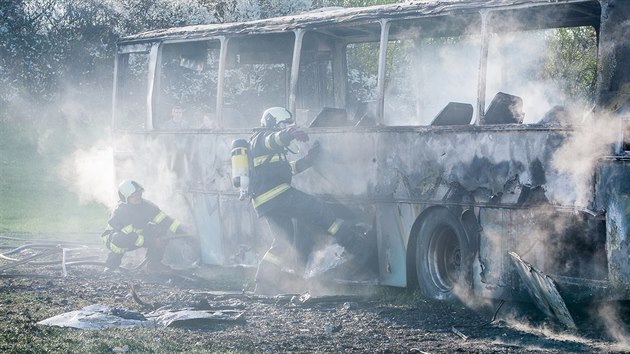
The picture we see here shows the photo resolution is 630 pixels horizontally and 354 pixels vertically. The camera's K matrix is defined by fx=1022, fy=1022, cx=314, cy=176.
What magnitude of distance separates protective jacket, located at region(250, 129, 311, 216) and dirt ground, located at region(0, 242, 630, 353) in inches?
41.7

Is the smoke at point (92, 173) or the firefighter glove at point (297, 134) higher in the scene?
the firefighter glove at point (297, 134)

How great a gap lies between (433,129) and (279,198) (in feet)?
7.17

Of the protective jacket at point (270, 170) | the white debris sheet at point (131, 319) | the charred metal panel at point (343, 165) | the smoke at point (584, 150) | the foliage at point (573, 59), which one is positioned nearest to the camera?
the smoke at point (584, 150)

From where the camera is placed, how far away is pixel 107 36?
2795 centimetres

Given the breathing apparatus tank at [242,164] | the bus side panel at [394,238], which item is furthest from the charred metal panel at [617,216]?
the breathing apparatus tank at [242,164]

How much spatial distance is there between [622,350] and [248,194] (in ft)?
16.9

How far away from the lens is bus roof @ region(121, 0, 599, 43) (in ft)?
30.4

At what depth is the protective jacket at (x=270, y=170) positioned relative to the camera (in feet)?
36.9

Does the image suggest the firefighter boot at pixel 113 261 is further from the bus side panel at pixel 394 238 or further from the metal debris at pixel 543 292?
the metal debris at pixel 543 292

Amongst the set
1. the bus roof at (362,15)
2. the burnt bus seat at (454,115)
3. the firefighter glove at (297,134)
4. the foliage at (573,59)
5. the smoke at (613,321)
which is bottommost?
the smoke at (613,321)

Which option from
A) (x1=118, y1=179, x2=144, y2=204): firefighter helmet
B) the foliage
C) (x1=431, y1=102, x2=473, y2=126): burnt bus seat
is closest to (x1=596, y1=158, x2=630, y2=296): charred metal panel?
(x1=431, y1=102, x2=473, y2=126): burnt bus seat

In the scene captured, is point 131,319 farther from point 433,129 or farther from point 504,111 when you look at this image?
point 504,111

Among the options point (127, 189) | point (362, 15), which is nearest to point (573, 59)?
point (362, 15)

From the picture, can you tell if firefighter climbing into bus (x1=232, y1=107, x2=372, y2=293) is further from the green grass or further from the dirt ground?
the green grass
